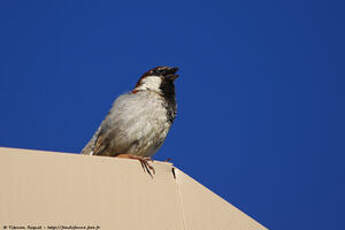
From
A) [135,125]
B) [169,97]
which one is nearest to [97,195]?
[135,125]

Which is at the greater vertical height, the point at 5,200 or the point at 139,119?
the point at 139,119

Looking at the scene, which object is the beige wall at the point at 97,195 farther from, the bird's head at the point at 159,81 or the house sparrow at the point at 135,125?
the bird's head at the point at 159,81

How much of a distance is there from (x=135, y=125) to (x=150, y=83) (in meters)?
0.45

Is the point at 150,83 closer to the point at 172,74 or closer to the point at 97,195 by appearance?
the point at 172,74

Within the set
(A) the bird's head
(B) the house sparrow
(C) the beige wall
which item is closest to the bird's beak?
(A) the bird's head

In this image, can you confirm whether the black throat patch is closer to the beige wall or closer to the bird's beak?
the bird's beak

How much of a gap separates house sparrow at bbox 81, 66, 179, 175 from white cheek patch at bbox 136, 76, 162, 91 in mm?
29

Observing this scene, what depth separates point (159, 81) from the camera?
109 inches

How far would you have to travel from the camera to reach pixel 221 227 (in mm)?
1567

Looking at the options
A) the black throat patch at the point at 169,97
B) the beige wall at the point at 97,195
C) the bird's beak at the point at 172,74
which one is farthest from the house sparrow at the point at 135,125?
the beige wall at the point at 97,195

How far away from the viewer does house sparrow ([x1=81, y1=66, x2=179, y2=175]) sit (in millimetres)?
2395

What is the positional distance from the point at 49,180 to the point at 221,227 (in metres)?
0.70

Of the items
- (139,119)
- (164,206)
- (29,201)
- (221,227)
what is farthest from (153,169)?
(139,119)

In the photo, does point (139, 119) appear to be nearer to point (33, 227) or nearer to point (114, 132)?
point (114, 132)
